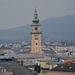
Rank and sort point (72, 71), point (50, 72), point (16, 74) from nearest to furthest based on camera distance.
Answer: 1. point (16, 74)
2. point (72, 71)
3. point (50, 72)

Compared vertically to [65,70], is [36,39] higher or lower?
higher

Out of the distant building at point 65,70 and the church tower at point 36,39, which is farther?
the church tower at point 36,39

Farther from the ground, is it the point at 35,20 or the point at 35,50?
the point at 35,20

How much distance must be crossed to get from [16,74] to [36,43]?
80.9 m

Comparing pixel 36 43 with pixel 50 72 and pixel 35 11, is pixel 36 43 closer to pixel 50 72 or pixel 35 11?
pixel 35 11

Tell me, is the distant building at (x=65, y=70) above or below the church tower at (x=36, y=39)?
below

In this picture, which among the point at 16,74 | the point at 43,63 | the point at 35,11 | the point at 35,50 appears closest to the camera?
the point at 16,74

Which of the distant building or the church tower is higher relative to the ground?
the church tower

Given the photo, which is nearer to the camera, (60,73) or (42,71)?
(60,73)

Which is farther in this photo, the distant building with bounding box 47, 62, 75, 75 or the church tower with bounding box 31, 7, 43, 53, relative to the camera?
the church tower with bounding box 31, 7, 43, 53

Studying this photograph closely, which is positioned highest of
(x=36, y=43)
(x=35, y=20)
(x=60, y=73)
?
(x=35, y=20)

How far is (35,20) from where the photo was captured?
107 metres

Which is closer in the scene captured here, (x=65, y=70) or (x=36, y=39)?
(x=65, y=70)

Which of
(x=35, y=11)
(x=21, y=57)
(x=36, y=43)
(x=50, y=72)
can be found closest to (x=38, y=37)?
(x=36, y=43)
